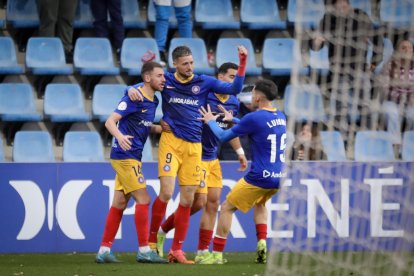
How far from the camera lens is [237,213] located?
13422 mm

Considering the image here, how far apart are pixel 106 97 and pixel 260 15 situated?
282 cm

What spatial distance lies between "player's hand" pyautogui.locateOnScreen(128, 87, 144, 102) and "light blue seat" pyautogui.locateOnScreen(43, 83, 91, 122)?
347 cm

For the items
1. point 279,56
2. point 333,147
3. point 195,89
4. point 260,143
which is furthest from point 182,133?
point 279,56

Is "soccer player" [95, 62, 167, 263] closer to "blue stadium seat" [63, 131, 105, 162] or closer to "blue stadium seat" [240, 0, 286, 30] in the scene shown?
"blue stadium seat" [63, 131, 105, 162]

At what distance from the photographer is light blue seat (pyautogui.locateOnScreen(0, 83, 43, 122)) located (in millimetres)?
14461

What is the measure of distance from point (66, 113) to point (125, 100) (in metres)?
3.60

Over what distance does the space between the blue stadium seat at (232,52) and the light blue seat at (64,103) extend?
2064mm

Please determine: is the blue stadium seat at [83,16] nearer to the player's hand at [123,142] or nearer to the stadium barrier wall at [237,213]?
the stadium barrier wall at [237,213]

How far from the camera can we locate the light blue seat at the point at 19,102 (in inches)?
569

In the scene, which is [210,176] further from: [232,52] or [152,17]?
[152,17]

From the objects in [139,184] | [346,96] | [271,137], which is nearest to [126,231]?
[139,184]

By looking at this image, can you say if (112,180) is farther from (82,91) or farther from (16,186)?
(82,91)

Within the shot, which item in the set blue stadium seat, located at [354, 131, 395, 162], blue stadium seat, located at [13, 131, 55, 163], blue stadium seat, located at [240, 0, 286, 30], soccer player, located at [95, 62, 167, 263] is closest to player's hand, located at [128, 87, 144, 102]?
soccer player, located at [95, 62, 167, 263]

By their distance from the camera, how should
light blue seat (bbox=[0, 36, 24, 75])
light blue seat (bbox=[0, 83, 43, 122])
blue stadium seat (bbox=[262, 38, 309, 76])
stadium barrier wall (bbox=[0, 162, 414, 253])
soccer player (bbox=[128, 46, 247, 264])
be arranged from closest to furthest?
soccer player (bbox=[128, 46, 247, 264]), stadium barrier wall (bbox=[0, 162, 414, 253]), light blue seat (bbox=[0, 83, 43, 122]), light blue seat (bbox=[0, 36, 24, 75]), blue stadium seat (bbox=[262, 38, 309, 76])
